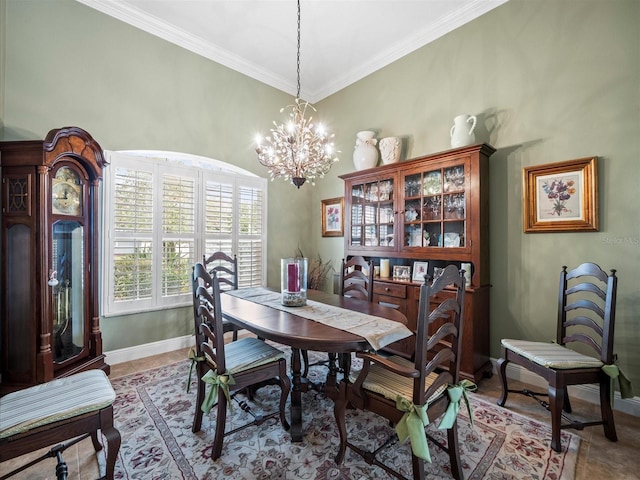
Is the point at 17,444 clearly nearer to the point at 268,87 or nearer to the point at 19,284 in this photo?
the point at 19,284

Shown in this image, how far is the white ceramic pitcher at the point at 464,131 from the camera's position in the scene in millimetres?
2846

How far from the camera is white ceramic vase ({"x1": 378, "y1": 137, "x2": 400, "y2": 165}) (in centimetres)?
351

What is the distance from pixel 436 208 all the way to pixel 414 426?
220cm

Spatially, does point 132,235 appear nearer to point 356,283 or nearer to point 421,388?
point 356,283

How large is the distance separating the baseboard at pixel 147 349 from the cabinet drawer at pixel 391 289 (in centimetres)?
230

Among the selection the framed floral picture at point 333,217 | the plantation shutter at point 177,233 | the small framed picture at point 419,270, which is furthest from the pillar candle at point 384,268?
the plantation shutter at point 177,233

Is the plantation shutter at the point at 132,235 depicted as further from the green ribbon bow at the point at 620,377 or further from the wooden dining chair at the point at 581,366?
the green ribbon bow at the point at 620,377

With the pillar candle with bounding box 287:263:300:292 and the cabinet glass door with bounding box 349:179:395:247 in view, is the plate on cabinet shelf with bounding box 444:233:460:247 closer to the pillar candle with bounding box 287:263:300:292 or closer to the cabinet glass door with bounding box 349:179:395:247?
the cabinet glass door with bounding box 349:179:395:247

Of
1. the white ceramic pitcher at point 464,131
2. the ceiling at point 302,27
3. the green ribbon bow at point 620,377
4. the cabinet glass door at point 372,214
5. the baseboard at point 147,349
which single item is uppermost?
the ceiling at point 302,27

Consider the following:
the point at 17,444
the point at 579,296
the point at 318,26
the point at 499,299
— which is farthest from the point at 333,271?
the point at 17,444

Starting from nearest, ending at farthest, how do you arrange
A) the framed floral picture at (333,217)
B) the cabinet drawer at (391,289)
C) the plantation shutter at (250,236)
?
the cabinet drawer at (391,289) → the plantation shutter at (250,236) → the framed floral picture at (333,217)

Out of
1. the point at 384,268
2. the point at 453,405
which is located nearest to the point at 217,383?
the point at 453,405

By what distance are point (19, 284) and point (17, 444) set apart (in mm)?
1548


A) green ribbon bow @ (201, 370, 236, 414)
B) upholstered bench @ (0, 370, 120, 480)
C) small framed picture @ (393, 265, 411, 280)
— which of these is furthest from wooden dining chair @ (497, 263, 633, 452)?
upholstered bench @ (0, 370, 120, 480)
